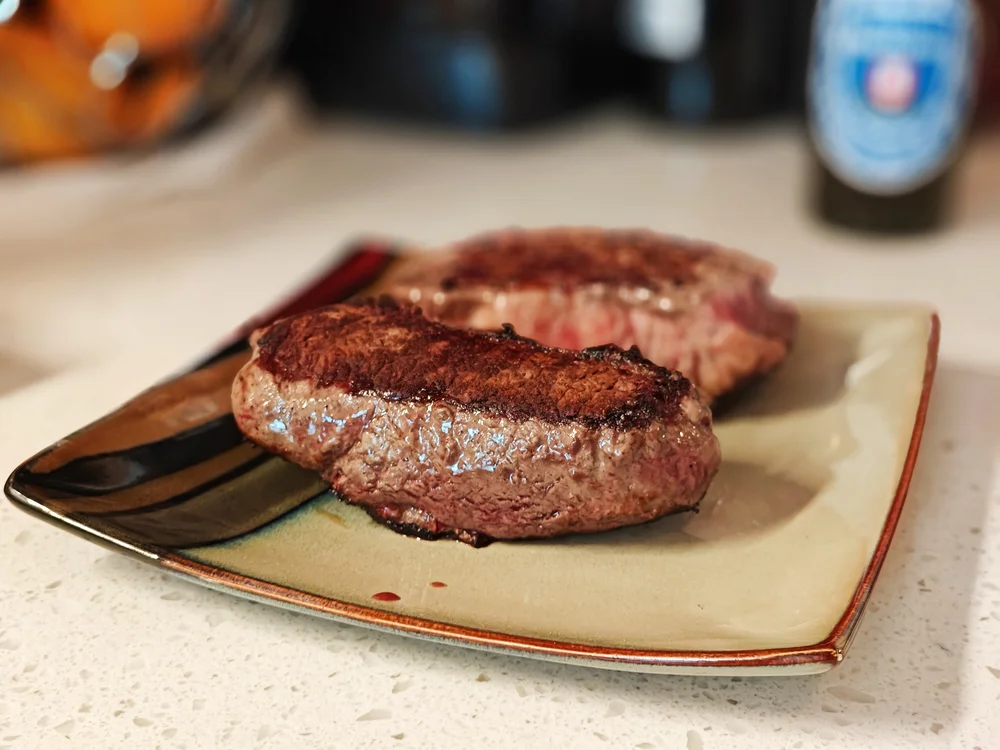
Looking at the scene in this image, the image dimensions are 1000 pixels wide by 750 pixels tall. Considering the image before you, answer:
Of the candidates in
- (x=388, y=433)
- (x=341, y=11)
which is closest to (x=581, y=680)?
(x=388, y=433)

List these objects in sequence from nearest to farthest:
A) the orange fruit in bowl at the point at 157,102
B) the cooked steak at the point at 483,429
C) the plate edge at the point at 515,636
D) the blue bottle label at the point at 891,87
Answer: the plate edge at the point at 515,636
the cooked steak at the point at 483,429
the blue bottle label at the point at 891,87
the orange fruit in bowl at the point at 157,102

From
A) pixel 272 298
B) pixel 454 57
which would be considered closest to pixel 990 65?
pixel 454 57

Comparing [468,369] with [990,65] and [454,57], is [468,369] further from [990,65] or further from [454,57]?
[990,65]

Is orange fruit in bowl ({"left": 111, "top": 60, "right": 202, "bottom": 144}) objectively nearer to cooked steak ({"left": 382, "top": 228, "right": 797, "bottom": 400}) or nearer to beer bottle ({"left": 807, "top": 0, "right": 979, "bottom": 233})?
cooked steak ({"left": 382, "top": 228, "right": 797, "bottom": 400})

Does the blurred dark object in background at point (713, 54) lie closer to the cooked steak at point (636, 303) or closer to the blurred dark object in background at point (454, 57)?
the blurred dark object in background at point (454, 57)

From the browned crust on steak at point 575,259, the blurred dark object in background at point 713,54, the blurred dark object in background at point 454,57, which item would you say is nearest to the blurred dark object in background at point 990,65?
the blurred dark object in background at point 713,54

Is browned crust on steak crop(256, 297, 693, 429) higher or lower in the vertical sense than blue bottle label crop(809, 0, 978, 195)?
lower

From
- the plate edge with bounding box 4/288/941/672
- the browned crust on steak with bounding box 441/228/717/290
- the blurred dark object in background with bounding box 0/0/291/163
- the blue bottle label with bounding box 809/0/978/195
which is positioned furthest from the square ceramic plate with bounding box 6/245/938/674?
the blurred dark object in background with bounding box 0/0/291/163

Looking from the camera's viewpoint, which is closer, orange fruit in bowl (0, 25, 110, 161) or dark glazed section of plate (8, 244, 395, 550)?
dark glazed section of plate (8, 244, 395, 550)
